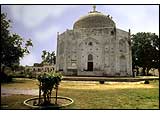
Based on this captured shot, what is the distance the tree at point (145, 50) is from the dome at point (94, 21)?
805 cm

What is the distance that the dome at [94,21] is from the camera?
28391 mm

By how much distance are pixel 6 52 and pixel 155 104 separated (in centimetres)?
1540

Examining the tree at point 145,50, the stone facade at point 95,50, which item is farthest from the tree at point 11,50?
the tree at point 145,50

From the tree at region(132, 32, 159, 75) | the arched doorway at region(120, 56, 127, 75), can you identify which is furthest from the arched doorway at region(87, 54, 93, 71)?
the tree at region(132, 32, 159, 75)

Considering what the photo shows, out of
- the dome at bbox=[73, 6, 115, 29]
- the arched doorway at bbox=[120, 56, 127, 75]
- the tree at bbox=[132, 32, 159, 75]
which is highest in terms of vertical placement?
the dome at bbox=[73, 6, 115, 29]

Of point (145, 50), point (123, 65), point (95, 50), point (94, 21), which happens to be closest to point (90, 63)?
point (95, 50)

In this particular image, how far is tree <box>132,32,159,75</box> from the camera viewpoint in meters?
35.1

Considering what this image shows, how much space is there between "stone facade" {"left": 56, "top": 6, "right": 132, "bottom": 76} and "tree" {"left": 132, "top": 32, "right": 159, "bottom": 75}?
23.1 ft

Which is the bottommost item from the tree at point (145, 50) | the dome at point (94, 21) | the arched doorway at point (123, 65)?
the arched doorway at point (123, 65)

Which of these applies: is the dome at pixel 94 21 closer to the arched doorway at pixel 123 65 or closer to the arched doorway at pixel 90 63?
the arched doorway at pixel 90 63

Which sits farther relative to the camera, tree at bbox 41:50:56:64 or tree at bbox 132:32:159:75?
tree at bbox 41:50:56:64

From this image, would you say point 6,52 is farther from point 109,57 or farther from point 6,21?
point 109,57

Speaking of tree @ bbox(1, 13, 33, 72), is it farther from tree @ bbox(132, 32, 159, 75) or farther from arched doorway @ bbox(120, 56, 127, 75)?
tree @ bbox(132, 32, 159, 75)

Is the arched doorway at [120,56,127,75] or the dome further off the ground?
the dome
